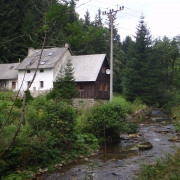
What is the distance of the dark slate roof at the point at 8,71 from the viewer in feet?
126

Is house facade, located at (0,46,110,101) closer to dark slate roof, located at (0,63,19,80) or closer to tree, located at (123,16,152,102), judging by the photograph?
dark slate roof, located at (0,63,19,80)

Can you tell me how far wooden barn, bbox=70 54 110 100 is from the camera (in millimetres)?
32188

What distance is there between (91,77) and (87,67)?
2.29 m

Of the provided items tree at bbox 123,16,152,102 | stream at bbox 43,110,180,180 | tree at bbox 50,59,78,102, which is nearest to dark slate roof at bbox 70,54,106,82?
tree at bbox 50,59,78,102

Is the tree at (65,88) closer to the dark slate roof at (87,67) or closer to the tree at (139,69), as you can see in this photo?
the dark slate roof at (87,67)

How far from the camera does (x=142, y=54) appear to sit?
3881 cm

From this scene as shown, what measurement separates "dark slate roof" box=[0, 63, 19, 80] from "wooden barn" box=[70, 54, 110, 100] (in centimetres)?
981

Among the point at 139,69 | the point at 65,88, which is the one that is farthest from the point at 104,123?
the point at 139,69

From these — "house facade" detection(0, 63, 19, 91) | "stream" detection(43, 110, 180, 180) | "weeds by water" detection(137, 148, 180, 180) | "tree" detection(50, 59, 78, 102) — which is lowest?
"stream" detection(43, 110, 180, 180)

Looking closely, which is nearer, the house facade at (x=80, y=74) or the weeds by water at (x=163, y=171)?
the weeds by water at (x=163, y=171)

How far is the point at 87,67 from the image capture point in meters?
33.6

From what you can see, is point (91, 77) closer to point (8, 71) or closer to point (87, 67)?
point (87, 67)

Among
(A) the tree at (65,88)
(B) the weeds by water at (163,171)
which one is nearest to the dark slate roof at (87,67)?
(A) the tree at (65,88)

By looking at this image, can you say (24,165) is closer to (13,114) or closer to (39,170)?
(39,170)
